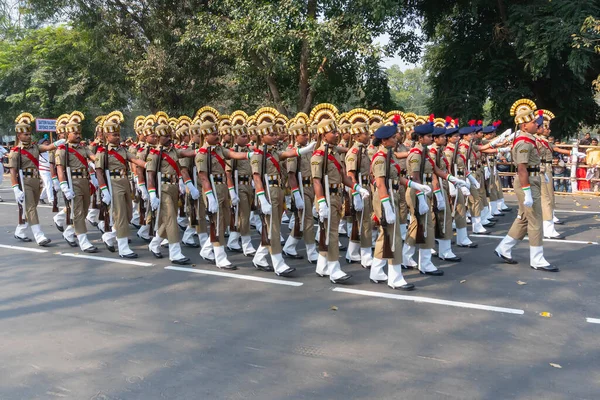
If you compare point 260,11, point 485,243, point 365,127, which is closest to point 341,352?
point 365,127

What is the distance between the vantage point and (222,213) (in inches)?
328

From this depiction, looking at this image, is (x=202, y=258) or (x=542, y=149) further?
(x=542, y=149)

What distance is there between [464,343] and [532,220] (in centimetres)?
332

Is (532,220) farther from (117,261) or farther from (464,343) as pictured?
(117,261)

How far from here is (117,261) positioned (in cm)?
869

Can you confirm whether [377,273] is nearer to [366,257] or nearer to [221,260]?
[366,257]

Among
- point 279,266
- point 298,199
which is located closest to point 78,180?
point 298,199

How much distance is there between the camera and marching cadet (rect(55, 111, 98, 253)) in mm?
9328

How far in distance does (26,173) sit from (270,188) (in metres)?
5.08

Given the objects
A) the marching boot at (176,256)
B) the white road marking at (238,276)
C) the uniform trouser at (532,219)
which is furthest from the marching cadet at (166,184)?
the uniform trouser at (532,219)

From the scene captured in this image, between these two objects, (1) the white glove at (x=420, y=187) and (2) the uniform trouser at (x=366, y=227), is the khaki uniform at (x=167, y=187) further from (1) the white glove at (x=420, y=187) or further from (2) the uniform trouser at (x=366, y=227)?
(1) the white glove at (x=420, y=187)

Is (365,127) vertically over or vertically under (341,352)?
over

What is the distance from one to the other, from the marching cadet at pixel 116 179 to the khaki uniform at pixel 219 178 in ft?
4.14

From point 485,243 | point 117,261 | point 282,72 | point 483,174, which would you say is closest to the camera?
point 117,261
